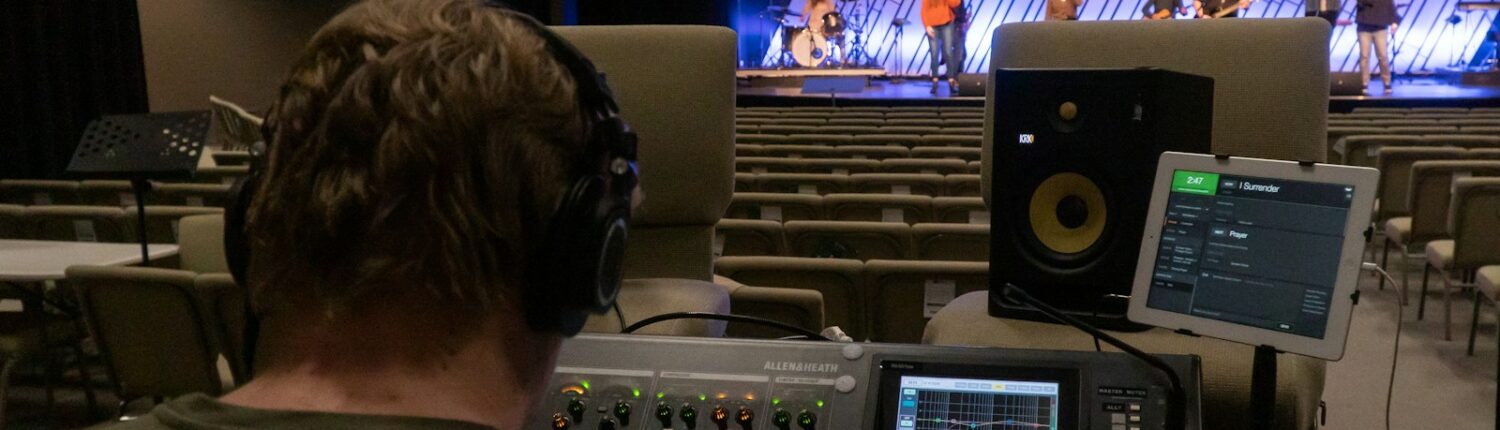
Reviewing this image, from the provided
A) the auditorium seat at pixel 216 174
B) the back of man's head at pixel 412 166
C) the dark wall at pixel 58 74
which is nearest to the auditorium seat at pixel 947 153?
the auditorium seat at pixel 216 174

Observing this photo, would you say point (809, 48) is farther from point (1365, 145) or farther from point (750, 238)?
point (750, 238)

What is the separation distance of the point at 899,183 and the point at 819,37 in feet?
29.2

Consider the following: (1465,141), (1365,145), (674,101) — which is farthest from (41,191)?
(1465,141)

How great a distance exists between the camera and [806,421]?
0.97 meters

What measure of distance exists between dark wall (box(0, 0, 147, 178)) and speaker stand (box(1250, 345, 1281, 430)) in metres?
8.07

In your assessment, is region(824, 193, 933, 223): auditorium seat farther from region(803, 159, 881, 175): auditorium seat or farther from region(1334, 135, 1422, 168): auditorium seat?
region(1334, 135, 1422, 168): auditorium seat

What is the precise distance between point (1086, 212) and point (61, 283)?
12.8ft

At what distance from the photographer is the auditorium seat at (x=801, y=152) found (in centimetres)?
530


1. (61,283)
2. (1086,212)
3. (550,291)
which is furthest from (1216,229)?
(61,283)

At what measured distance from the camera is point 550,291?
64 cm

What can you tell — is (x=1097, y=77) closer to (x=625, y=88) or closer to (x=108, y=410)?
(x=625, y=88)

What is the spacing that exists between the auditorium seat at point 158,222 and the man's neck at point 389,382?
11.4ft

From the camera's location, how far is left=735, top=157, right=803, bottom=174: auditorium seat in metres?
4.84

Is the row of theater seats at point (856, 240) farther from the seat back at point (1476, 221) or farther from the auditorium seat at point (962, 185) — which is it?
the seat back at point (1476, 221)
